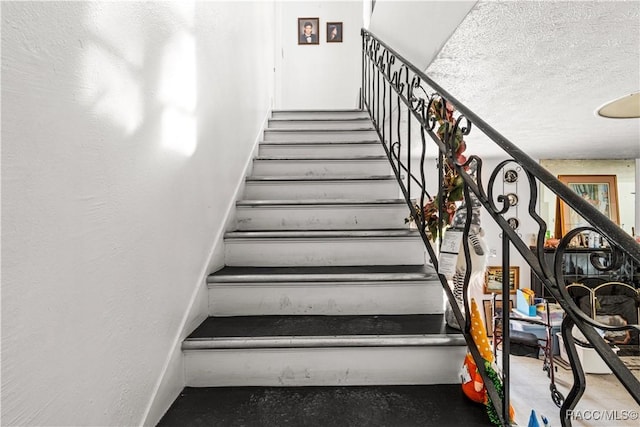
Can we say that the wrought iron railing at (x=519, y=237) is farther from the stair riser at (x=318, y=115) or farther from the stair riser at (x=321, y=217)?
the stair riser at (x=318, y=115)

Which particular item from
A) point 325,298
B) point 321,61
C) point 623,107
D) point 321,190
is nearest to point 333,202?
point 321,190

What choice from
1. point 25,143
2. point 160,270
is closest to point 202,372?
point 160,270

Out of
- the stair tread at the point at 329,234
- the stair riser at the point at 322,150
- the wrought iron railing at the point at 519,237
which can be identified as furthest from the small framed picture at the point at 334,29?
the stair tread at the point at 329,234

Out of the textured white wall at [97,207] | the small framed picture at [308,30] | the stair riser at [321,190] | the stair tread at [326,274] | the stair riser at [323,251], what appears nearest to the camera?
the textured white wall at [97,207]

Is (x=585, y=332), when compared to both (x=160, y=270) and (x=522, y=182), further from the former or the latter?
(x=522, y=182)

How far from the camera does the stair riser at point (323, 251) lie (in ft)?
5.67

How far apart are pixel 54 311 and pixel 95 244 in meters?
0.17

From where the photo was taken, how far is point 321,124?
11.1ft

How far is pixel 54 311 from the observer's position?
655 mm

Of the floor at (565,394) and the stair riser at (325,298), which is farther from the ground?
the stair riser at (325,298)

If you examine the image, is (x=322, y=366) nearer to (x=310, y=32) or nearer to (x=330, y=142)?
(x=330, y=142)

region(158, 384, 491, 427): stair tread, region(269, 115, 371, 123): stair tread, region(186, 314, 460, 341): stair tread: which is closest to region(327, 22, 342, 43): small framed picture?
region(269, 115, 371, 123): stair tread

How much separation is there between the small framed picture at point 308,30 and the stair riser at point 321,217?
176 inches

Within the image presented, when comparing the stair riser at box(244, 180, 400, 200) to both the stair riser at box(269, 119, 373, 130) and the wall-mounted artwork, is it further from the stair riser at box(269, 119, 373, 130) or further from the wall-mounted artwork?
the wall-mounted artwork
